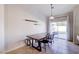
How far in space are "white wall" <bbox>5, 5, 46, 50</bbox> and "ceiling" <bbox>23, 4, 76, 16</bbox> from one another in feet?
0.37

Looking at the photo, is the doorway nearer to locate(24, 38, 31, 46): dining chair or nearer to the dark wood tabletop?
the dark wood tabletop

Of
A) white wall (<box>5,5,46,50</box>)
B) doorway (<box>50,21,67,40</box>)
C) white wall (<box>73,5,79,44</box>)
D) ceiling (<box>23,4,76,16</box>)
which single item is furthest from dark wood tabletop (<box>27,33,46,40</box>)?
white wall (<box>73,5,79,44</box>)

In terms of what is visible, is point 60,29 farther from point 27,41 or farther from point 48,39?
point 27,41

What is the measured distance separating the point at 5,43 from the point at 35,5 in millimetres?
911

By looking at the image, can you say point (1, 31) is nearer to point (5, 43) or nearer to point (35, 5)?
point (5, 43)

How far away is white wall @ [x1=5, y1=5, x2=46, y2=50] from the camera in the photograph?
6.48 feet

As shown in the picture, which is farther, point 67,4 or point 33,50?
point 33,50

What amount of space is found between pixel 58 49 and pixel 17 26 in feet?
2.99

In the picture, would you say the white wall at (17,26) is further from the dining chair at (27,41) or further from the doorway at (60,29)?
the doorway at (60,29)

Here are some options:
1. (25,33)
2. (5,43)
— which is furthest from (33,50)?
(5,43)

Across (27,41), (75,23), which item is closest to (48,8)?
(75,23)

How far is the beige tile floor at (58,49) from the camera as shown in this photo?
192 cm
